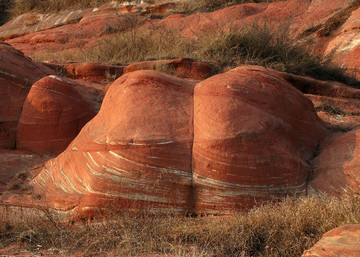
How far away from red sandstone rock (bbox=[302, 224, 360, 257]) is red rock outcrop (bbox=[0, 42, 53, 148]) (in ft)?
15.7

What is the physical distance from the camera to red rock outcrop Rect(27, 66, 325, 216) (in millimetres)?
3664

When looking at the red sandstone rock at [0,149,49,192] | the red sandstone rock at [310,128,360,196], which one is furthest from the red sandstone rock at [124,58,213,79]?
the red sandstone rock at [310,128,360,196]

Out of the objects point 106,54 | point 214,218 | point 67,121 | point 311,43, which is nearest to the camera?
point 214,218

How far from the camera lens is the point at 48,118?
5.59 metres

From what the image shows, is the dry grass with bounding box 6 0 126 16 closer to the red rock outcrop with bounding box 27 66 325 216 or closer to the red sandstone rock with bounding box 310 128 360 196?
the red rock outcrop with bounding box 27 66 325 216

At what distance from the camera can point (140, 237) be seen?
3.02 metres

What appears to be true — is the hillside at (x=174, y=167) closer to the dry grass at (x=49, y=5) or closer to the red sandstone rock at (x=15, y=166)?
the red sandstone rock at (x=15, y=166)

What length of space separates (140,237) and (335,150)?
2.45 meters

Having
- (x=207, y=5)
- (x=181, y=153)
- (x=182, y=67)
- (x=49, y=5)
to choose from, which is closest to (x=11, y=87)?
(x=182, y=67)

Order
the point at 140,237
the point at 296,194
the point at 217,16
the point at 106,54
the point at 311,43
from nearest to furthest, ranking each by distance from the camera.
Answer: the point at 140,237
the point at 296,194
the point at 106,54
the point at 311,43
the point at 217,16

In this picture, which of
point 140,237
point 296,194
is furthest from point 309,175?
point 140,237

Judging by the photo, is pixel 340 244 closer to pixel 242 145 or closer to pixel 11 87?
pixel 242 145

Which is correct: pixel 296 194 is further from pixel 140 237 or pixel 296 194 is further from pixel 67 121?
pixel 67 121

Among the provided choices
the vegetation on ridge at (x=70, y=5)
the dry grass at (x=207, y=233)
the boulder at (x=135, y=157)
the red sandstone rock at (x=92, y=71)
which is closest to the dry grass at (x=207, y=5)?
the vegetation on ridge at (x=70, y=5)
